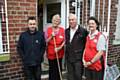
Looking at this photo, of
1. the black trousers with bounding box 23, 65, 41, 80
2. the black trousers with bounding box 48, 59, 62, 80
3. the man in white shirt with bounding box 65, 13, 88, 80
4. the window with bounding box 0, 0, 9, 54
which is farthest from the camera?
the black trousers with bounding box 48, 59, 62, 80

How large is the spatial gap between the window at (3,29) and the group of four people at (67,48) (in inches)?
20.4

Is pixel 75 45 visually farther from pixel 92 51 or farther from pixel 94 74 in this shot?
pixel 94 74

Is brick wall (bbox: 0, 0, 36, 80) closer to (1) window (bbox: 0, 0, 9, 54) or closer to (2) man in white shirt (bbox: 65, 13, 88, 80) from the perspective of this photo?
(1) window (bbox: 0, 0, 9, 54)

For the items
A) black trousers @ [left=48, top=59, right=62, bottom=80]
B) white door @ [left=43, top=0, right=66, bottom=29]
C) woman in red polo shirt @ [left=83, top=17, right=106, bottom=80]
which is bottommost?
black trousers @ [left=48, top=59, right=62, bottom=80]

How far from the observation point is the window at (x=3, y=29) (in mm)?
5180

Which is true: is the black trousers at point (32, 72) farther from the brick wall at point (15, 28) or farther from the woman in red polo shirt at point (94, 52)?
the woman in red polo shirt at point (94, 52)

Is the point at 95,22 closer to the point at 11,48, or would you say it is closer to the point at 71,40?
the point at 71,40

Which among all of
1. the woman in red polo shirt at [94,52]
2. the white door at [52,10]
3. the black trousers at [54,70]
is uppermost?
the white door at [52,10]

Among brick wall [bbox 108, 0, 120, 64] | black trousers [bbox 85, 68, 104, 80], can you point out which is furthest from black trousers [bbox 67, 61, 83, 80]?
brick wall [bbox 108, 0, 120, 64]

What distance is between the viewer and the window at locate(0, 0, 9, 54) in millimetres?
5180

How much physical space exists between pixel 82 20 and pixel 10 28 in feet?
7.40

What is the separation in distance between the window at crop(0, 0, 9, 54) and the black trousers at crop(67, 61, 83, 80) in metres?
1.34

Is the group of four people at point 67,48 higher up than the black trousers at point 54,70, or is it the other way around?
the group of four people at point 67,48

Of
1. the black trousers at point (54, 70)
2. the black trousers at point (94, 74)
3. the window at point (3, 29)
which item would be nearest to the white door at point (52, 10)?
the black trousers at point (54, 70)
